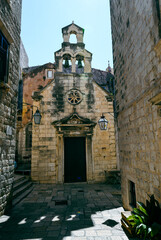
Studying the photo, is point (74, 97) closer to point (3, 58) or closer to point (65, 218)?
point (3, 58)

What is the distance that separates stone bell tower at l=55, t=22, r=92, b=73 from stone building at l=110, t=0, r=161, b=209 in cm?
483

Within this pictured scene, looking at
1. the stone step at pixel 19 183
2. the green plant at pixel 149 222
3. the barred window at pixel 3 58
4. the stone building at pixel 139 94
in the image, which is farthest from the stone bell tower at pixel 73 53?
the green plant at pixel 149 222

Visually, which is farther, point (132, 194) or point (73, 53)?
point (73, 53)

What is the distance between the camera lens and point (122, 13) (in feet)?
17.1

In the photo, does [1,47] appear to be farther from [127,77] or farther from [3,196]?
[3,196]

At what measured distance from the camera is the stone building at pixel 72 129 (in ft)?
30.7

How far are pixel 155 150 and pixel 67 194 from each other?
5.40m

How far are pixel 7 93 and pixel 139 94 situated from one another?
4.47 metres

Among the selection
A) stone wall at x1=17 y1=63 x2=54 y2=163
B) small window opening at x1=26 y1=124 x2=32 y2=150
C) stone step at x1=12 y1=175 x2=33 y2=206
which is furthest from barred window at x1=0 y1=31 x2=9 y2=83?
small window opening at x1=26 y1=124 x2=32 y2=150

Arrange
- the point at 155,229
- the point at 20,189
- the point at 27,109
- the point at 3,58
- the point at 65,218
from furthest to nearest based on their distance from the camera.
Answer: the point at 27,109 < the point at 20,189 < the point at 3,58 < the point at 65,218 < the point at 155,229

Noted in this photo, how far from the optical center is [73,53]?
34.7 feet

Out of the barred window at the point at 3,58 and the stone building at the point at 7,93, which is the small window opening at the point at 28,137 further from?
the barred window at the point at 3,58

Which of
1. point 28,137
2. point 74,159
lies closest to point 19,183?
point 74,159

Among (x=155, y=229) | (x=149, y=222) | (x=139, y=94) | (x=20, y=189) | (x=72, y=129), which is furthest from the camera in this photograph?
(x=72, y=129)
